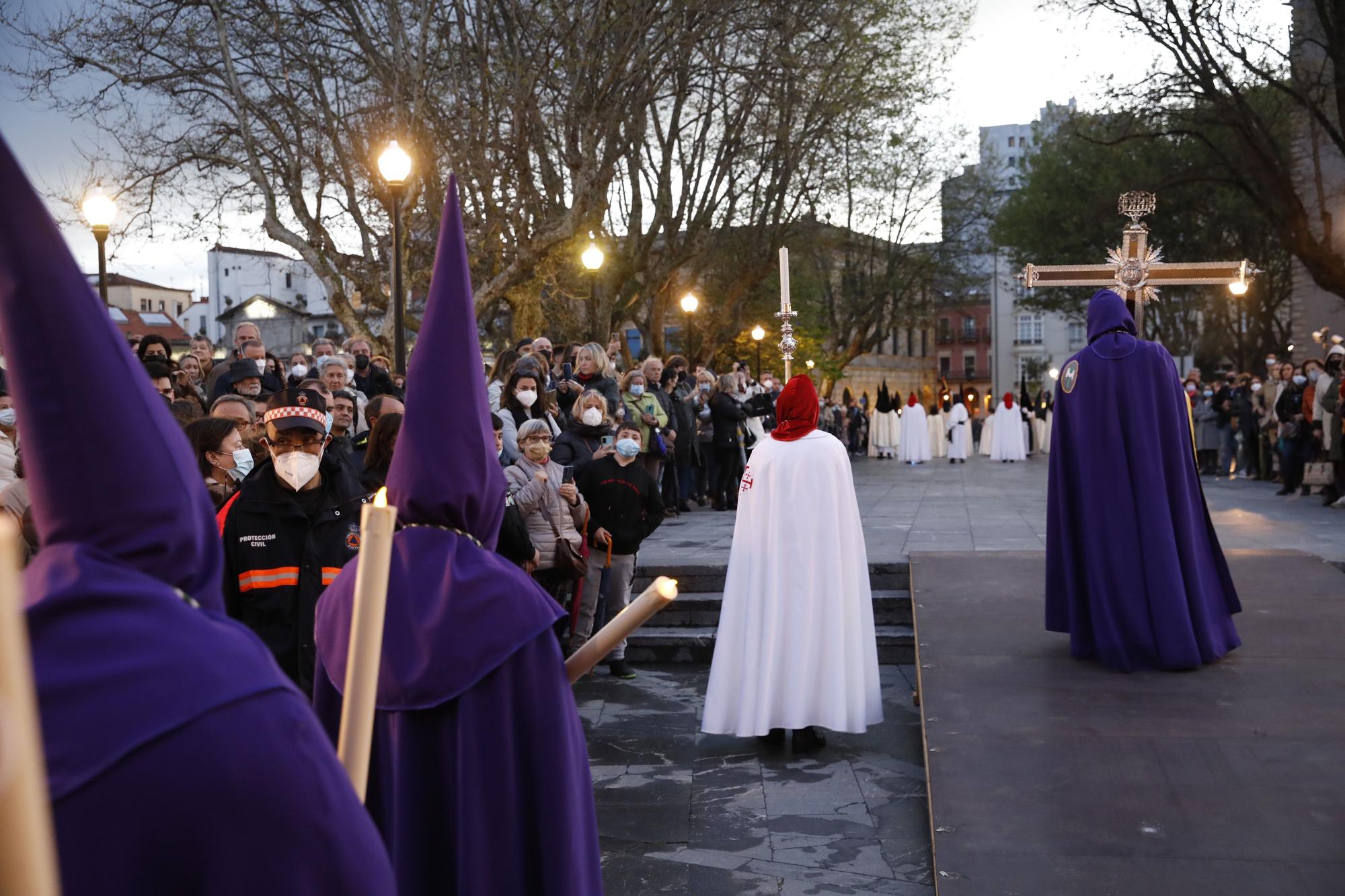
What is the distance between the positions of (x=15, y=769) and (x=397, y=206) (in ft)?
39.7

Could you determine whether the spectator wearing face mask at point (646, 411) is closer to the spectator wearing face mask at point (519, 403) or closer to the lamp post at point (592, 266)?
the spectator wearing face mask at point (519, 403)

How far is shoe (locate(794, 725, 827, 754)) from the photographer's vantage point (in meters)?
8.17

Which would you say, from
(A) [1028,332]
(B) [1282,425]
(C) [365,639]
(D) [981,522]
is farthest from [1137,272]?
(A) [1028,332]

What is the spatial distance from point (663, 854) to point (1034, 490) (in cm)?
1676

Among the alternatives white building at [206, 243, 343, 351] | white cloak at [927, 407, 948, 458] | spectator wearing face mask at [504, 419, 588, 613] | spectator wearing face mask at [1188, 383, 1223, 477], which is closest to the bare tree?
spectator wearing face mask at [1188, 383, 1223, 477]

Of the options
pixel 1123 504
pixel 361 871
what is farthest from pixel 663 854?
pixel 361 871

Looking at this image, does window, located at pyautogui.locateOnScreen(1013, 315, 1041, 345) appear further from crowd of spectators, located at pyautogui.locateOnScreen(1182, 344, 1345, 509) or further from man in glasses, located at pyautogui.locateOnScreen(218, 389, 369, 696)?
man in glasses, located at pyautogui.locateOnScreen(218, 389, 369, 696)

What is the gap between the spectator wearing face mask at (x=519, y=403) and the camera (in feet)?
35.2

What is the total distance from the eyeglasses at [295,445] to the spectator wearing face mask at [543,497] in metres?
3.73

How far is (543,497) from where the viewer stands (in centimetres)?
943

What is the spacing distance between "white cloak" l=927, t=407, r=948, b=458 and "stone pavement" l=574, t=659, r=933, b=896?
30938mm

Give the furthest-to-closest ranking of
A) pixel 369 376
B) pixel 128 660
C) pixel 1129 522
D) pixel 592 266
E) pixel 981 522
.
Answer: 1. pixel 592 266
2. pixel 981 522
3. pixel 369 376
4. pixel 1129 522
5. pixel 128 660

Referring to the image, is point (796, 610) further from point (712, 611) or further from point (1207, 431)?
point (1207, 431)

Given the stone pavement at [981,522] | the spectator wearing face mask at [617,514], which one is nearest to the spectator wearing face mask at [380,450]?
the spectator wearing face mask at [617,514]
